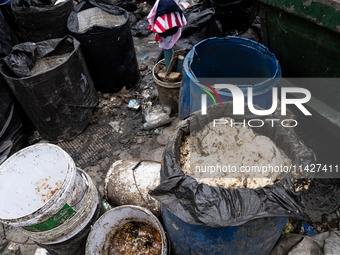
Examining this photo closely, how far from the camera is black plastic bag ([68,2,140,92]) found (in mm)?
3154

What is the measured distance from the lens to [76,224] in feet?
6.26

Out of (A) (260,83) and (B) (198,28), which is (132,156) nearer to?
(A) (260,83)

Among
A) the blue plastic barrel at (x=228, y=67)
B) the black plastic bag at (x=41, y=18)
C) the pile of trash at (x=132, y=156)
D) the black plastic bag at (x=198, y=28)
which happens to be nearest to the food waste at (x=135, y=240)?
the pile of trash at (x=132, y=156)

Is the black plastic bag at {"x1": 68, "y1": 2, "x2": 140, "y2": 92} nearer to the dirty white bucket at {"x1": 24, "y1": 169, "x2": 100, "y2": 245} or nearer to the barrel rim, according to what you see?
the barrel rim

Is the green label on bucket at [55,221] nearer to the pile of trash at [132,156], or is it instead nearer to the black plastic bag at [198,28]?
the pile of trash at [132,156]

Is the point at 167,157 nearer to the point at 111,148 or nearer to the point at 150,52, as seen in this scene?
the point at 111,148

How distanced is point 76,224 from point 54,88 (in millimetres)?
1547

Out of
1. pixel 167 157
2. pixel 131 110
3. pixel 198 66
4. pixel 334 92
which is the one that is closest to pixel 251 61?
pixel 198 66

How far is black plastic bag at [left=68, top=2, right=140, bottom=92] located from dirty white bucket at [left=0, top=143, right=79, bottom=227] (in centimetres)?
170

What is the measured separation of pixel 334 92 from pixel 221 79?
Answer: 1012 mm

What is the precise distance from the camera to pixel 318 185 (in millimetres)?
2346

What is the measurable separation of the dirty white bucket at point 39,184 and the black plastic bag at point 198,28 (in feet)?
6.36

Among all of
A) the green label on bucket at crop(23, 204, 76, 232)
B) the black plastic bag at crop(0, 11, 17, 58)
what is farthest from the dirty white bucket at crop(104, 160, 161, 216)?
the black plastic bag at crop(0, 11, 17, 58)

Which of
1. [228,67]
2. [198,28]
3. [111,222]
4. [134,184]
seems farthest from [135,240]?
[198,28]
